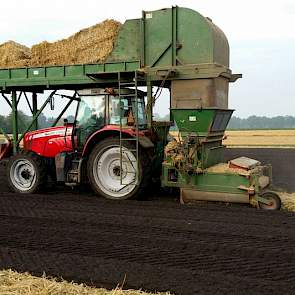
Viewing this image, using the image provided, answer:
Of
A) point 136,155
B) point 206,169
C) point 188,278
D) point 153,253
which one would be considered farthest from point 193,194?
point 188,278

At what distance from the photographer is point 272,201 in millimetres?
8203

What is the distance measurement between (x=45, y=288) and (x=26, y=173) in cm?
621

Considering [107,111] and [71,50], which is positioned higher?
[71,50]

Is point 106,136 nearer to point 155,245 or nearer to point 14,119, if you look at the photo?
point 14,119

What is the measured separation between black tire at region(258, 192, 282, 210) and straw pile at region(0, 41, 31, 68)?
20.9 feet

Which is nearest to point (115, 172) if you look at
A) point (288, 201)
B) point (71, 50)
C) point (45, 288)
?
point (71, 50)

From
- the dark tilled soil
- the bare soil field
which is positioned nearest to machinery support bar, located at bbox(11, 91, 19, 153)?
the dark tilled soil

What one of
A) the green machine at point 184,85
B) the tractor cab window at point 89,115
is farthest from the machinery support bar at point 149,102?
the tractor cab window at point 89,115

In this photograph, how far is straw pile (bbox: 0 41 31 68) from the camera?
35.5ft

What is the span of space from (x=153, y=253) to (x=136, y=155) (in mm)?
3604

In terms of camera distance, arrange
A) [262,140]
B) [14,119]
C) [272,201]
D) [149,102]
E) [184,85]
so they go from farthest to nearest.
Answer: [262,140]
[14,119]
[149,102]
[184,85]
[272,201]

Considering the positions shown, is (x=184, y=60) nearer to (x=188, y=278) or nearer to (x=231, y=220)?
(x=231, y=220)

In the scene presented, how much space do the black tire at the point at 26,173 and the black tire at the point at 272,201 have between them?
4.89 metres

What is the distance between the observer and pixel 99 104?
9.77m
